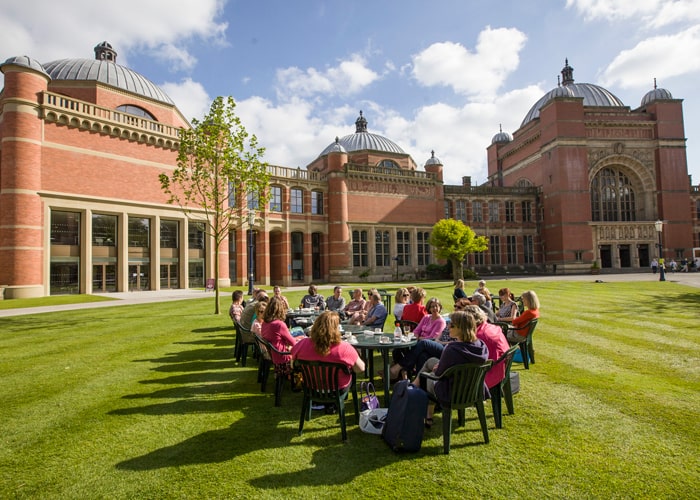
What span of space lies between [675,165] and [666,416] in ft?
170

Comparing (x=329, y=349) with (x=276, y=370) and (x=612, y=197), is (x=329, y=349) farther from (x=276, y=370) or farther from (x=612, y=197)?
(x=612, y=197)

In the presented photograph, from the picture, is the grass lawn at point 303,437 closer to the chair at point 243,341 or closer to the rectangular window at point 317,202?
the chair at point 243,341

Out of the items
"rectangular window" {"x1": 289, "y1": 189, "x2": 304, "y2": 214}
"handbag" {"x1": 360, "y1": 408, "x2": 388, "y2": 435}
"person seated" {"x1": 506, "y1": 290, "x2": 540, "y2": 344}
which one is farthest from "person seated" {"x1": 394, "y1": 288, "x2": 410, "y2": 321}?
"rectangular window" {"x1": 289, "y1": 189, "x2": 304, "y2": 214}

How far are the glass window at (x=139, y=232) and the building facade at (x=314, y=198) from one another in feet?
0.32

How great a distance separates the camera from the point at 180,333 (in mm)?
10562

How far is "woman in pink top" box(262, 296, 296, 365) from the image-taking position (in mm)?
5559

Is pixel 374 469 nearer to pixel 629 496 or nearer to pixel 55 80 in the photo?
pixel 629 496

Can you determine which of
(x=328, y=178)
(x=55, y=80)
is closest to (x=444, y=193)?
(x=328, y=178)

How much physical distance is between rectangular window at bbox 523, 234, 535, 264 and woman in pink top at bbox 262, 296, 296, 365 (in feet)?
152

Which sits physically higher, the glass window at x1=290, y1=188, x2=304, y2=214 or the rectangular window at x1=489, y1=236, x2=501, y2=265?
the glass window at x1=290, y1=188, x2=304, y2=214

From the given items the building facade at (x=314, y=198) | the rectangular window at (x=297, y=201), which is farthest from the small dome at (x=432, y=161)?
the rectangular window at (x=297, y=201)

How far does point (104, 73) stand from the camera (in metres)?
29.3

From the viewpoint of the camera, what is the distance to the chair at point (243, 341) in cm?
713

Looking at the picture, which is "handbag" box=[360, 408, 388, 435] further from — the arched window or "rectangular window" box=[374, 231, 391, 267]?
the arched window
